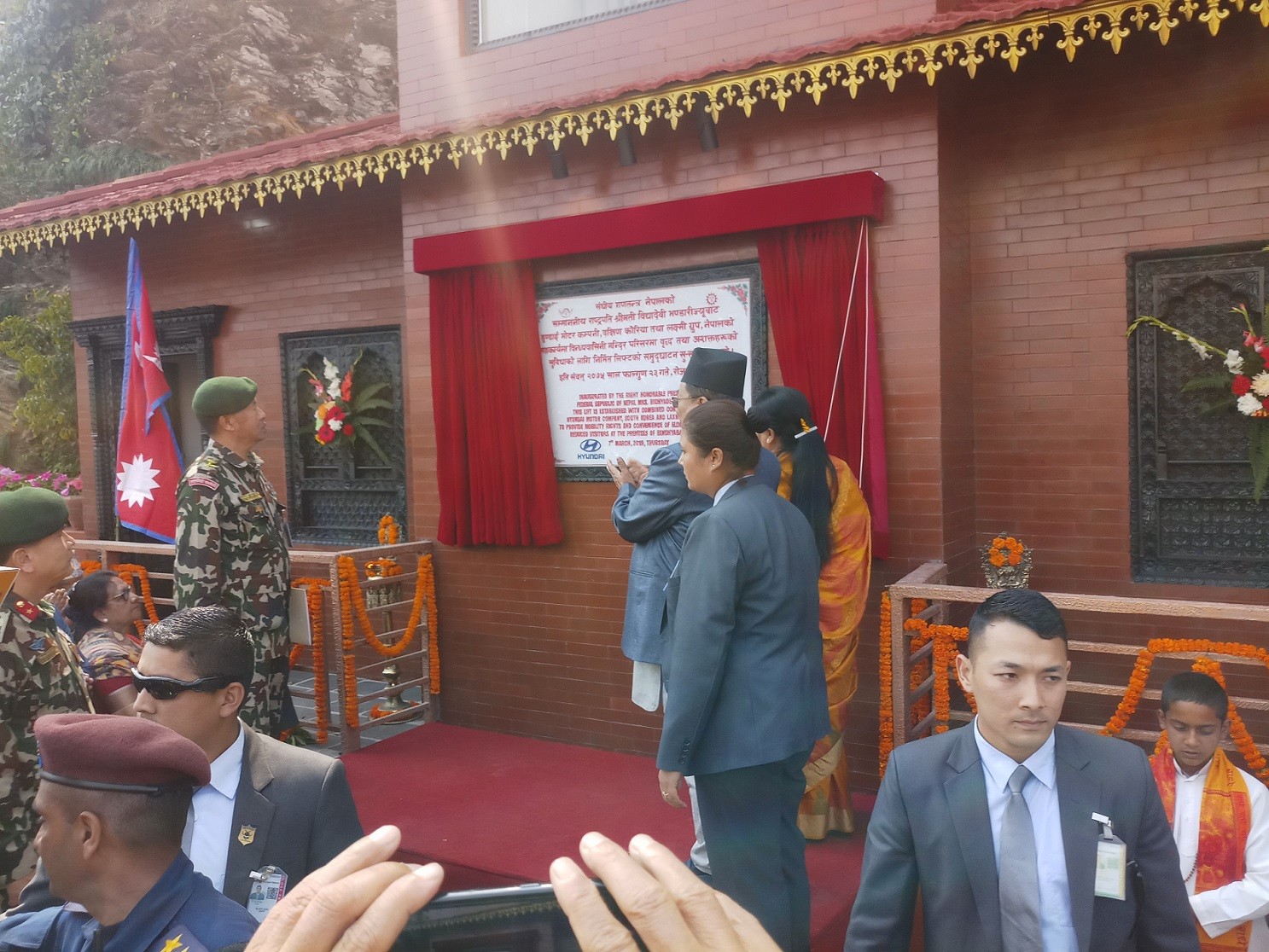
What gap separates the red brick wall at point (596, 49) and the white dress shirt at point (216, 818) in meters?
3.89

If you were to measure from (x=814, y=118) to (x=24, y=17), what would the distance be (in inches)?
744

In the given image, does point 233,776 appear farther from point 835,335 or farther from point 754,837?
point 835,335

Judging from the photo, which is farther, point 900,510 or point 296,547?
point 296,547

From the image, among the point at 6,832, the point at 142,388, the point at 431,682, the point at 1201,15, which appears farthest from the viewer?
the point at 431,682

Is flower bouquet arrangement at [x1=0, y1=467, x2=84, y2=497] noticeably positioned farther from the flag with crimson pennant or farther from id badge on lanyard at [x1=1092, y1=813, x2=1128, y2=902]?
id badge on lanyard at [x1=1092, y1=813, x2=1128, y2=902]

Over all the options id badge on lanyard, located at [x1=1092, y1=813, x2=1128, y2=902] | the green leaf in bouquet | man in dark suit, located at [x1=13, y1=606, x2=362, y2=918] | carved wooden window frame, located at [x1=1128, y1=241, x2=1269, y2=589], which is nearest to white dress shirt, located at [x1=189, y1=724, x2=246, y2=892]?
man in dark suit, located at [x1=13, y1=606, x2=362, y2=918]

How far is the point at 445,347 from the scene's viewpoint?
6219 mm

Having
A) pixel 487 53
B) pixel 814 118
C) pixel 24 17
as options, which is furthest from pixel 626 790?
pixel 24 17

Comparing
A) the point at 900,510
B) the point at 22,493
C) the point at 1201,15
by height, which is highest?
the point at 1201,15

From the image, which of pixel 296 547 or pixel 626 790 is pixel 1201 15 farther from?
pixel 296 547

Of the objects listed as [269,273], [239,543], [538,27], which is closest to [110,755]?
[239,543]

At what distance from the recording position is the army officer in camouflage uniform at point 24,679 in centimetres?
284

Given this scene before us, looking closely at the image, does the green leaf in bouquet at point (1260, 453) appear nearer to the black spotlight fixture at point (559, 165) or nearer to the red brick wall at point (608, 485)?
the red brick wall at point (608, 485)

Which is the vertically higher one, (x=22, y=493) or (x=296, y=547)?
(x=22, y=493)
